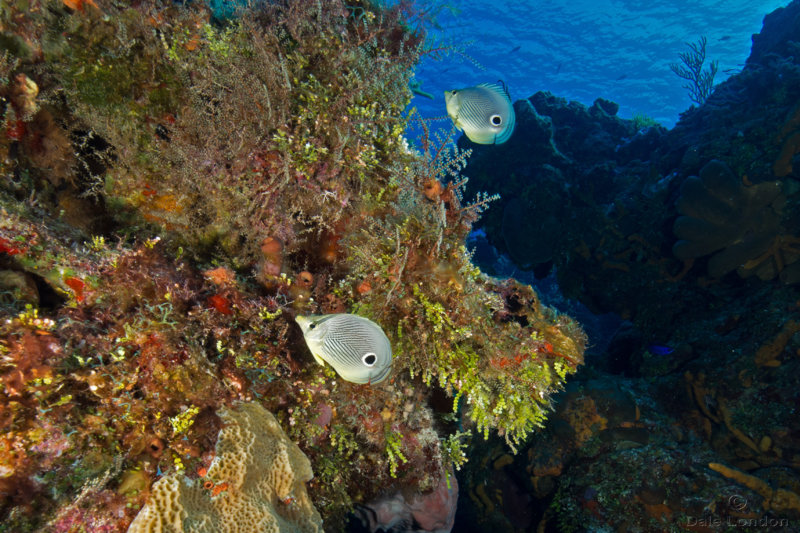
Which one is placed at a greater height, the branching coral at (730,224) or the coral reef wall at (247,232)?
the branching coral at (730,224)

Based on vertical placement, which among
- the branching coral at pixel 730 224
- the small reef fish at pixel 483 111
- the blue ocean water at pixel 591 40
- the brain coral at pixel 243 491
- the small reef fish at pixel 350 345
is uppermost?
the blue ocean water at pixel 591 40

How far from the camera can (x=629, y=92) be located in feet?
127

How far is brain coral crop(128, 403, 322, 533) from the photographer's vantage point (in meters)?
2.13

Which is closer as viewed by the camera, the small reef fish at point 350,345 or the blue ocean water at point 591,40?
the small reef fish at point 350,345

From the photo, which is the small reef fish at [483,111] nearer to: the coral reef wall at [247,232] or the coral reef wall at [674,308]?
the coral reef wall at [247,232]

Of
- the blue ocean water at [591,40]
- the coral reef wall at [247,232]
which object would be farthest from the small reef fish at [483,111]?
the blue ocean water at [591,40]

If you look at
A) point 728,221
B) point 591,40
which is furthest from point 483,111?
point 591,40

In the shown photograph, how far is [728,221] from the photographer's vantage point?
8.54m

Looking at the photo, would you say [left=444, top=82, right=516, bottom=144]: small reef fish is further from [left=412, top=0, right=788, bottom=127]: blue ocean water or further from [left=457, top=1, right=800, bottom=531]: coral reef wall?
[left=412, top=0, right=788, bottom=127]: blue ocean water

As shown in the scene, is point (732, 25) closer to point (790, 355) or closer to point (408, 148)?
point (790, 355)

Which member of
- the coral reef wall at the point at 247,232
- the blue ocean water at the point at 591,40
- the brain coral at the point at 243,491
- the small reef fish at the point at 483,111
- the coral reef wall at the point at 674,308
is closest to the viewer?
the brain coral at the point at 243,491

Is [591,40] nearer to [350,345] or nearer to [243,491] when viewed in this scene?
[350,345]

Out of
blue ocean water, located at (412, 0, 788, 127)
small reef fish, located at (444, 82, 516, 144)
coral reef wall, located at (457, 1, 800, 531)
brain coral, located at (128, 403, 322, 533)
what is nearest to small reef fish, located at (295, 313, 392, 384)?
brain coral, located at (128, 403, 322, 533)

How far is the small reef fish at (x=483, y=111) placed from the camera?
2918 millimetres
